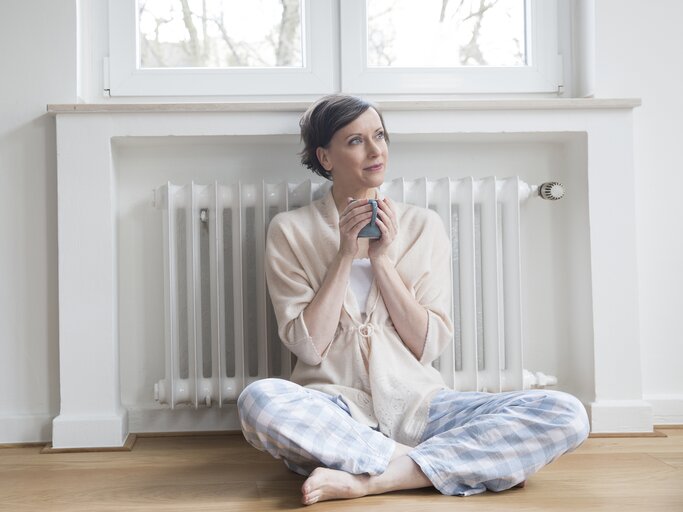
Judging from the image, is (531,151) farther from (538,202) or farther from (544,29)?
(544,29)

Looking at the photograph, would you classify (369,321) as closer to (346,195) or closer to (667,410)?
(346,195)

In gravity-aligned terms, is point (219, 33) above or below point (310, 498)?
above

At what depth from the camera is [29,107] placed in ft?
6.24

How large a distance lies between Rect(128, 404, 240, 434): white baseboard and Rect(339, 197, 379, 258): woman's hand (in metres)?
0.63

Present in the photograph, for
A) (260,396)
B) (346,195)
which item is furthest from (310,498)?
(346,195)

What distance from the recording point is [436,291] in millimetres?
1703

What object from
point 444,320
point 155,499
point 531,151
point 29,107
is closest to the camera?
point 155,499

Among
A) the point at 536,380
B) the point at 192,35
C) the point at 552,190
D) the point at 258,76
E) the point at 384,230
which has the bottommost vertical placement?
the point at 536,380

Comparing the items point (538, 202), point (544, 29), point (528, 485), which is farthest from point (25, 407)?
point (544, 29)

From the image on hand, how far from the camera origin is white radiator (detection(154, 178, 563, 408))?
191cm

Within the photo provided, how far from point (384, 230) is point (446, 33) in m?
0.73

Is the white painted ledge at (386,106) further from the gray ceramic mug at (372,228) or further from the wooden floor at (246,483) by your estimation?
the wooden floor at (246,483)

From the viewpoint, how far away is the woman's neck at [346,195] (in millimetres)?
1737

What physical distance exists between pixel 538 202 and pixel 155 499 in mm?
1207
